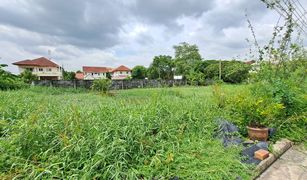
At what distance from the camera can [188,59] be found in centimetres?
3391

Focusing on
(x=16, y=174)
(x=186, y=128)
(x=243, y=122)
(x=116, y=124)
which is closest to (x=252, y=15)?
(x=243, y=122)

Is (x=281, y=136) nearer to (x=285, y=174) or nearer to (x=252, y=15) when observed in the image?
(x=285, y=174)

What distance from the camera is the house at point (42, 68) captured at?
1179 inches

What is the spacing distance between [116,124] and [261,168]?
147cm

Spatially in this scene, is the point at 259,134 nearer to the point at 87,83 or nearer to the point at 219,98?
the point at 219,98

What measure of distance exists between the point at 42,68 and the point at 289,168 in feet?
115

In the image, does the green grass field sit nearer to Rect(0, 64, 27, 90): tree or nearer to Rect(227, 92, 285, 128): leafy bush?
Rect(227, 92, 285, 128): leafy bush

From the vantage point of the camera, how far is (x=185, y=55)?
34.4 m

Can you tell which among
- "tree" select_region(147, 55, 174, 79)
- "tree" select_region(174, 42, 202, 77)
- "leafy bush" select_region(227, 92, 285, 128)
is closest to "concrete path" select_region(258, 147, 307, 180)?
"leafy bush" select_region(227, 92, 285, 128)

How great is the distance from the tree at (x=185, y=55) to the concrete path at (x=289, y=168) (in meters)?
29.8

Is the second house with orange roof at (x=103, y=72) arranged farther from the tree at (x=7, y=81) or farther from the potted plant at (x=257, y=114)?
the potted plant at (x=257, y=114)

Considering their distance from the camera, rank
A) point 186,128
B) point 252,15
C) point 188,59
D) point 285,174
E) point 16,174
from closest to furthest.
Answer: point 16,174, point 285,174, point 186,128, point 252,15, point 188,59

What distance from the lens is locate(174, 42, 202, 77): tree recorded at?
32734mm

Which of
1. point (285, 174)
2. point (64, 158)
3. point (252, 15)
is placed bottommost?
point (285, 174)
